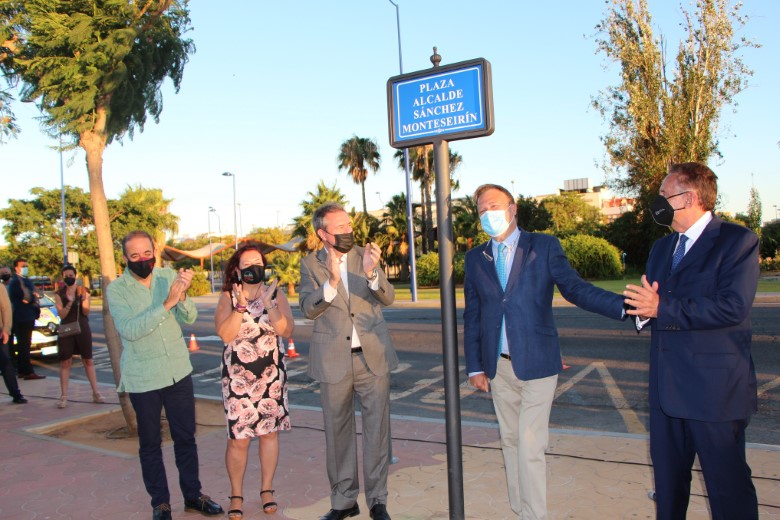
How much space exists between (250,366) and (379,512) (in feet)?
4.17

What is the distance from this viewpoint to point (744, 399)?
116 inches

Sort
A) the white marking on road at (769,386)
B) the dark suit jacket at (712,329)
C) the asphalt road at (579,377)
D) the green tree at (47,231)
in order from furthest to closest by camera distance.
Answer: the green tree at (47,231)
the white marking on road at (769,386)
the asphalt road at (579,377)
the dark suit jacket at (712,329)

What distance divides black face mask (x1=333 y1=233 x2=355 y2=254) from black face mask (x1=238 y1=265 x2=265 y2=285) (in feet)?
2.16

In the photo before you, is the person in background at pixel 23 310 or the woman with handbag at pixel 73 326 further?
→ the person in background at pixel 23 310

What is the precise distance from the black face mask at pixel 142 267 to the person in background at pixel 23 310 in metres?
7.30

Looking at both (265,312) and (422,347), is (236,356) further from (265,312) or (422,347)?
(422,347)

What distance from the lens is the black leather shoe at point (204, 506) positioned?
4367 mm

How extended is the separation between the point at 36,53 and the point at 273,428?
456 centimetres

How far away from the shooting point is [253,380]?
4402 millimetres

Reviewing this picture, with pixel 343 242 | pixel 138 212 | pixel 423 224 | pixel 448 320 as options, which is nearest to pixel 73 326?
pixel 343 242

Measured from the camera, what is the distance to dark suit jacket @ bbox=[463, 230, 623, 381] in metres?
3.60

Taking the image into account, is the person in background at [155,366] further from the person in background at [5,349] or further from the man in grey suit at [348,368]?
the person in background at [5,349]

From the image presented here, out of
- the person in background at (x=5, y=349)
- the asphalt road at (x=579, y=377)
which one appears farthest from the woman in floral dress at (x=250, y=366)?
the person in background at (x=5, y=349)

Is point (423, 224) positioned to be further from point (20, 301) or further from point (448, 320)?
point (448, 320)
